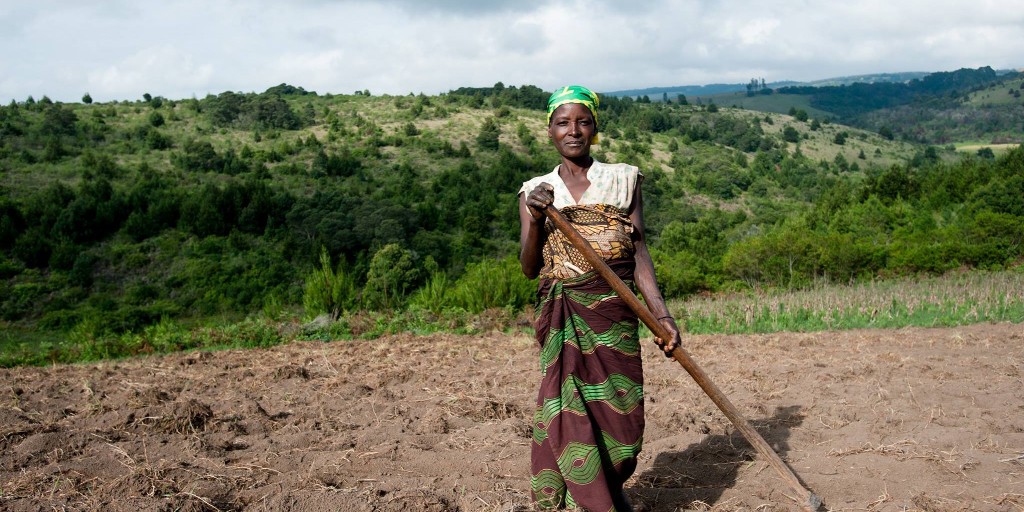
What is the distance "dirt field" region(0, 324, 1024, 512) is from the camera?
10.6 ft

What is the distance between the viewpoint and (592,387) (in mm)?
2658

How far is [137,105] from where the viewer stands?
5894 cm

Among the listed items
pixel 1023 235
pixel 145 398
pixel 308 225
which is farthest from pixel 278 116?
pixel 145 398

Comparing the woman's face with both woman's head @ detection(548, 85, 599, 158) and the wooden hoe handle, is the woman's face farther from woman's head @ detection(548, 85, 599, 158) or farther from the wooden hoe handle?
the wooden hoe handle

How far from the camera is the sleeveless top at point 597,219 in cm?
263

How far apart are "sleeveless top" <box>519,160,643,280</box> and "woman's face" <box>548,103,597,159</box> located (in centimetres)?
9

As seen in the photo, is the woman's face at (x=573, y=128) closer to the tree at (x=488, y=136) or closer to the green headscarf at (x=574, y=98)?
the green headscarf at (x=574, y=98)

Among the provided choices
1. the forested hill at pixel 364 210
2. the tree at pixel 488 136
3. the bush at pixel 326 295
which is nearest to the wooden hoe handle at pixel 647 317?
the forested hill at pixel 364 210

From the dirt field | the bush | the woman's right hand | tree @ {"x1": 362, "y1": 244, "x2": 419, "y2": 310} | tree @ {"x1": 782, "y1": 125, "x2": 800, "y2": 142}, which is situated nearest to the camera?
the woman's right hand

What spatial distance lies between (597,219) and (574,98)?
44cm

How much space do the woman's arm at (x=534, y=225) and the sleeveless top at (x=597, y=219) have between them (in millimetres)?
54

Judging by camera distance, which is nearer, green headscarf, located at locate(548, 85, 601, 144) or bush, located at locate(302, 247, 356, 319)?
green headscarf, located at locate(548, 85, 601, 144)

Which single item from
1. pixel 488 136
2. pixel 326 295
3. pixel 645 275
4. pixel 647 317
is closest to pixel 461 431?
pixel 645 275

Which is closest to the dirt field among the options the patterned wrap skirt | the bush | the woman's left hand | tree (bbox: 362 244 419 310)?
the patterned wrap skirt
